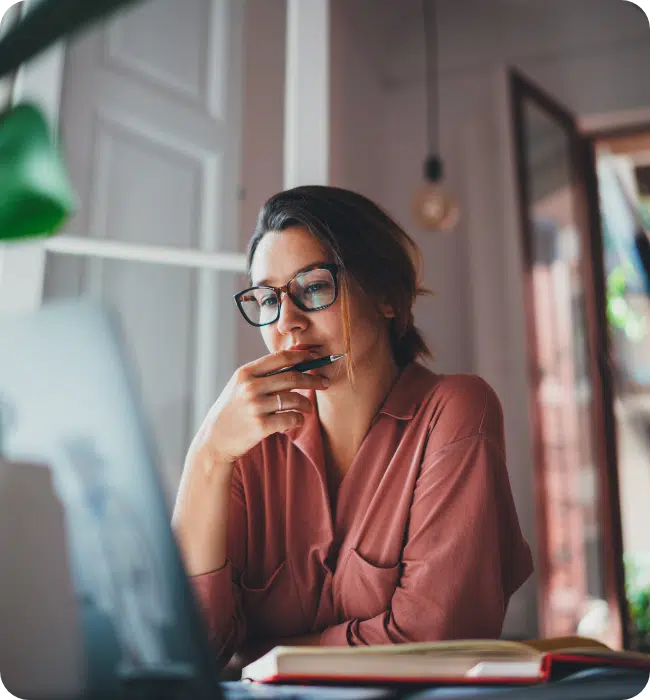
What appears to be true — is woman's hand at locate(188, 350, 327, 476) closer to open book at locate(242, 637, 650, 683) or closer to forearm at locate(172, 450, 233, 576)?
forearm at locate(172, 450, 233, 576)

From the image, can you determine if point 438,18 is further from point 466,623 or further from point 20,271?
point 466,623

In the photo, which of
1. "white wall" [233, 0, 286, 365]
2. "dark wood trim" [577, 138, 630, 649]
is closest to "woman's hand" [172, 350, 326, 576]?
"white wall" [233, 0, 286, 365]

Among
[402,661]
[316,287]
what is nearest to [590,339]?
[316,287]

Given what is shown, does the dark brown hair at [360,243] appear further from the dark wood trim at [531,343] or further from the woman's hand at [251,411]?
the dark wood trim at [531,343]

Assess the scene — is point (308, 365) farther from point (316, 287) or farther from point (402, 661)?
point (402, 661)

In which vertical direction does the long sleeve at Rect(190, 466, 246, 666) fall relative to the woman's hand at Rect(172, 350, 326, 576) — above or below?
below

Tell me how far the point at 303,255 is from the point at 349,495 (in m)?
0.32

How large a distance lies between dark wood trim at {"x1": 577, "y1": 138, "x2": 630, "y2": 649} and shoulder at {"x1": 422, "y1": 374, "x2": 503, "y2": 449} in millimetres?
1927

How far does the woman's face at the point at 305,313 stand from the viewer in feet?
3.06

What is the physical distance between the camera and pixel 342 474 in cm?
97

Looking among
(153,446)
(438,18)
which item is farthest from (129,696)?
(438,18)

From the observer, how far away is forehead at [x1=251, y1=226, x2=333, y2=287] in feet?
3.11

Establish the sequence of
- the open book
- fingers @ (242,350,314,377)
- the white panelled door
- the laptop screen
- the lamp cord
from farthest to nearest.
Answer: the lamp cord < the white panelled door < fingers @ (242,350,314,377) < the open book < the laptop screen

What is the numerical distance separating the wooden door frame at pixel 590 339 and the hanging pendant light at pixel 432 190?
1.15 feet
